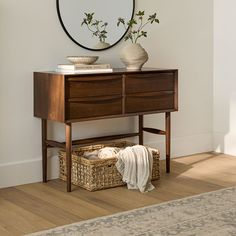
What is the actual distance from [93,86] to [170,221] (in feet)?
3.71

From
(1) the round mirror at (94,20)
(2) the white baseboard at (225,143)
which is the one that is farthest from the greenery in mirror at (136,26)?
(2) the white baseboard at (225,143)

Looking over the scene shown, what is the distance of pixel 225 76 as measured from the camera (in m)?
5.08

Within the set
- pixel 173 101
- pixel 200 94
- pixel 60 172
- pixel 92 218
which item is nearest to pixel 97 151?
pixel 60 172

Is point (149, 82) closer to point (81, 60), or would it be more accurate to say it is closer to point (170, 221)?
point (81, 60)

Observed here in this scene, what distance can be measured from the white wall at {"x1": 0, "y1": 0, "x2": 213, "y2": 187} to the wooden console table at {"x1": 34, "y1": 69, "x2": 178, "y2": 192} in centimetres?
11

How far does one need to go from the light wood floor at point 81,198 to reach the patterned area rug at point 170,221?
135 millimetres

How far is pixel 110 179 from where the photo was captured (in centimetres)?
392

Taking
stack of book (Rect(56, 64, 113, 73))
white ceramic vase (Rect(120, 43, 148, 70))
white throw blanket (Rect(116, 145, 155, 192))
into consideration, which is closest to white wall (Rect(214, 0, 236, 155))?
white ceramic vase (Rect(120, 43, 148, 70))

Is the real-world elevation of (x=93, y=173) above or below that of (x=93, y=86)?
below

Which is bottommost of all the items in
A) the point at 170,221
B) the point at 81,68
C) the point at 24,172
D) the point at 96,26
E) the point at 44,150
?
the point at 170,221

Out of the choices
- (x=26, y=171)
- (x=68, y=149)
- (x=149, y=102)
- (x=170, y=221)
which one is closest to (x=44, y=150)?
(x=26, y=171)

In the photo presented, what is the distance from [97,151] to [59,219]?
3.36 feet

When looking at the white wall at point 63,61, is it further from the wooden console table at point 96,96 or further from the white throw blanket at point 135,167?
the white throw blanket at point 135,167

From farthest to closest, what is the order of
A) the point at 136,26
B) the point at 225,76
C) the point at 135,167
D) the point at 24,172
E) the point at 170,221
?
the point at 225,76
the point at 136,26
the point at 24,172
the point at 135,167
the point at 170,221
